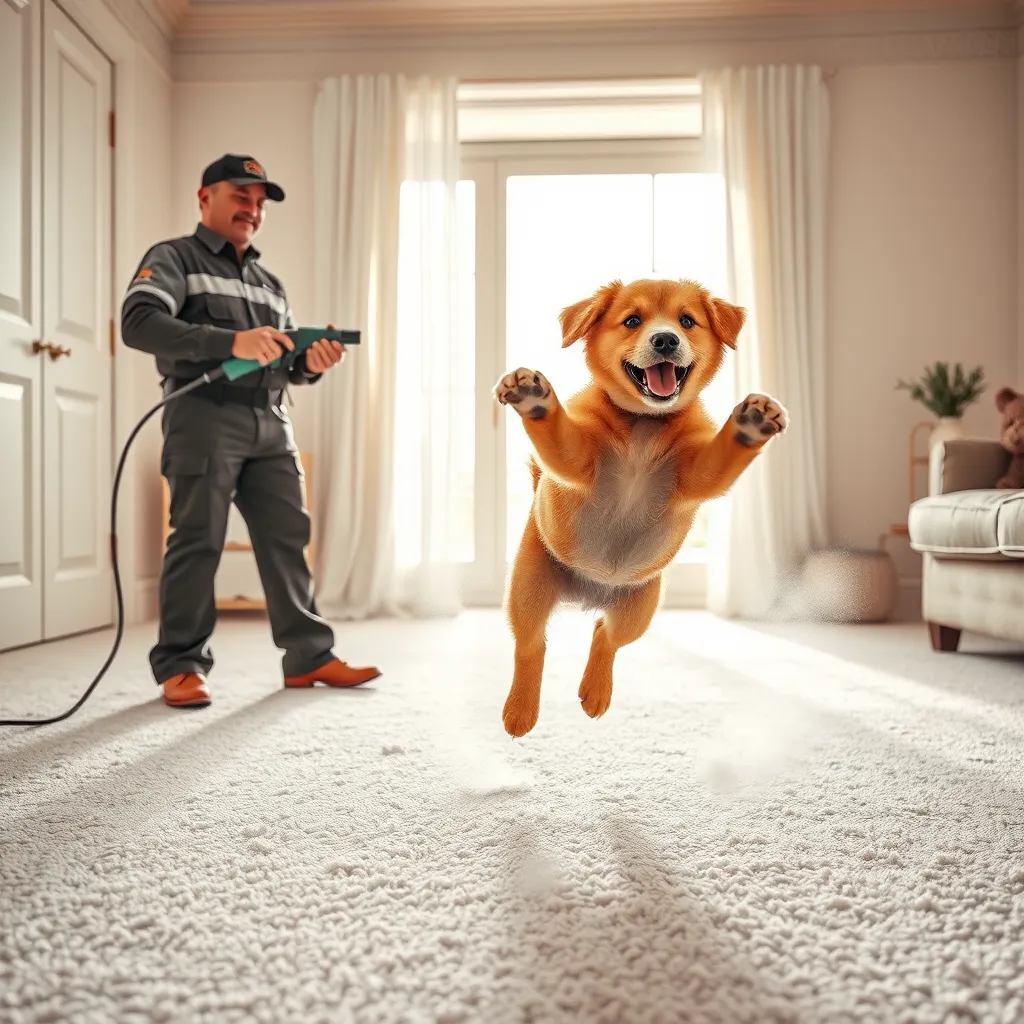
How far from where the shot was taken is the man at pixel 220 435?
2139 millimetres

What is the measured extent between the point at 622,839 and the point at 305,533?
1.46 meters

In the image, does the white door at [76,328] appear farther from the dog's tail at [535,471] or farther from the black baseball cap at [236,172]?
the dog's tail at [535,471]

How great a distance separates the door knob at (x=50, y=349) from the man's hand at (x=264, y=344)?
164cm

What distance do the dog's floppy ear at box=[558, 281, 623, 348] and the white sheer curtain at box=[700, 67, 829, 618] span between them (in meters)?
3.18

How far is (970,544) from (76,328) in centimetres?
341

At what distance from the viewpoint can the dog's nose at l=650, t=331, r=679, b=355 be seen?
105cm

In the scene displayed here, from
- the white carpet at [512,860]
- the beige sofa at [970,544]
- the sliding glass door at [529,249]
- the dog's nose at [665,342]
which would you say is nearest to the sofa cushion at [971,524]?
the beige sofa at [970,544]

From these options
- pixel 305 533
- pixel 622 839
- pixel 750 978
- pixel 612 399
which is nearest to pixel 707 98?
pixel 305 533

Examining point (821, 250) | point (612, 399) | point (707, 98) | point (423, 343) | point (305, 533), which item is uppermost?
point (707, 98)

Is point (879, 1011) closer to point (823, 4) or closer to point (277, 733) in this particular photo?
point (277, 733)

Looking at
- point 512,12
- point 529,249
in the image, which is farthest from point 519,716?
point 512,12

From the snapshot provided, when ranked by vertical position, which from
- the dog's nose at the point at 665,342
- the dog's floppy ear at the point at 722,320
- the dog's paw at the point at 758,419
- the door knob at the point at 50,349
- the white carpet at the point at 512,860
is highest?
the door knob at the point at 50,349

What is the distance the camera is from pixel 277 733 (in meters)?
1.89

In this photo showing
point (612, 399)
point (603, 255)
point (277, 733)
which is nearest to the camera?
point (612, 399)
